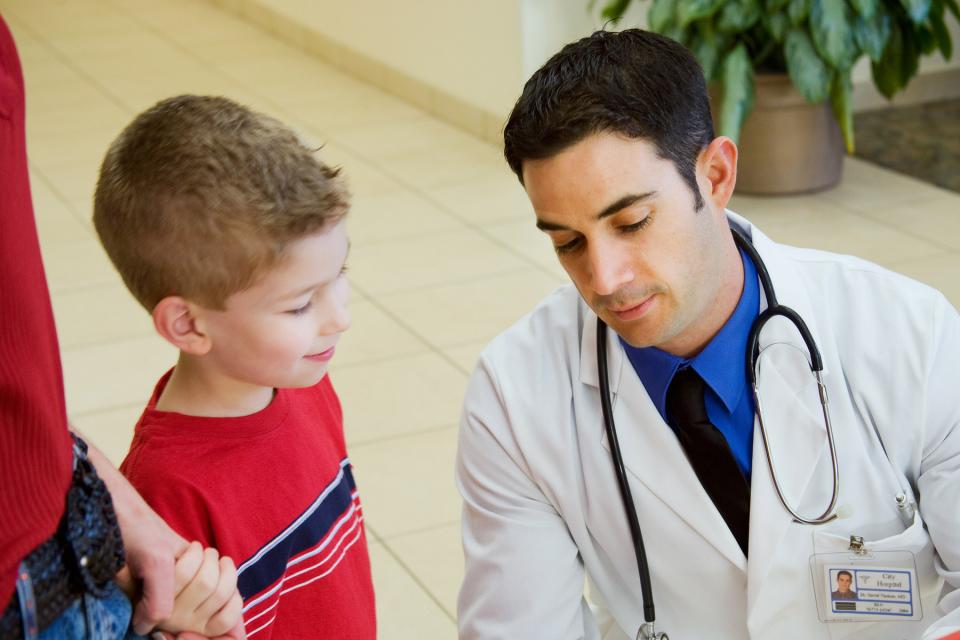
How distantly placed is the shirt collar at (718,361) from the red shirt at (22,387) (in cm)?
77

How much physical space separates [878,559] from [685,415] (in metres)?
0.26

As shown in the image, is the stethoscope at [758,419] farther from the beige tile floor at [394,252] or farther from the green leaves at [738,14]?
the green leaves at [738,14]

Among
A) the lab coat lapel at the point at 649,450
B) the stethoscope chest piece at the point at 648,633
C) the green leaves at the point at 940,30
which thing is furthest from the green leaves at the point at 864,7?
the stethoscope chest piece at the point at 648,633

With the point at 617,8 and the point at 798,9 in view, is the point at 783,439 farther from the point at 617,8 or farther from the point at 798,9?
the point at 617,8

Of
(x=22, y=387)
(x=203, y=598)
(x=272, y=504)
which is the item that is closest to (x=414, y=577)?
(x=272, y=504)

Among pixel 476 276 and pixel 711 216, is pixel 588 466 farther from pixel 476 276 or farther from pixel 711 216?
pixel 476 276

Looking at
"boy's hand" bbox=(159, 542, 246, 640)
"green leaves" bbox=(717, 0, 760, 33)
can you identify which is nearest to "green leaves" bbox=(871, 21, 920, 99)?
"green leaves" bbox=(717, 0, 760, 33)

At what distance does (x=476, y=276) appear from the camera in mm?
3934

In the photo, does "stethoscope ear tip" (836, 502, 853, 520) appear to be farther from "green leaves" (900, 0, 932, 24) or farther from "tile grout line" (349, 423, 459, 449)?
"green leaves" (900, 0, 932, 24)

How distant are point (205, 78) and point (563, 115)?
521 cm

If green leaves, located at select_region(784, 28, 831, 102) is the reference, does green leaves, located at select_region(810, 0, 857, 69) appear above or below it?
above

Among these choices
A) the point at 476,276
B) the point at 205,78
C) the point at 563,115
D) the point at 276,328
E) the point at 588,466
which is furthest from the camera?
the point at 205,78

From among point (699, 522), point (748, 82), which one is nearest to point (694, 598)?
point (699, 522)

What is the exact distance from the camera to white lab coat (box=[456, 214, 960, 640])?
4.83ft
